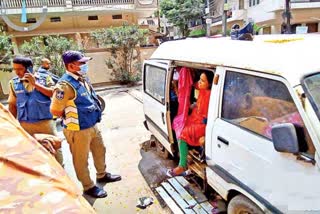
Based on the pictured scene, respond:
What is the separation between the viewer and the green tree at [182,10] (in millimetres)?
28672

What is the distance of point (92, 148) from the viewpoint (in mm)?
3793

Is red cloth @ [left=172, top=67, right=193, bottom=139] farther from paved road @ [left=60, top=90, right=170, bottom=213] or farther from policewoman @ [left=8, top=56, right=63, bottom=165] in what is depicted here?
policewoman @ [left=8, top=56, right=63, bottom=165]

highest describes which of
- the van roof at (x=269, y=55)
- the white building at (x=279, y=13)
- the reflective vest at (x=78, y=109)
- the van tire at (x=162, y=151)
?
the white building at (x=279, y=13)

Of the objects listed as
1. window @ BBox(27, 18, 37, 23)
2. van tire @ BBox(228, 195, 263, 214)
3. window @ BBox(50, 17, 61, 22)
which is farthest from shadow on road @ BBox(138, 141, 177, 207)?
window @ BBox(27, 18, 37, 23)

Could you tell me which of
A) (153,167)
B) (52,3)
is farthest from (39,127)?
(52,3)

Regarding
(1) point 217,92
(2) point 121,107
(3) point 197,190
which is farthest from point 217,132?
Answer: (2) point 121,107

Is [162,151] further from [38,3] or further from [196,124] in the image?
[38,3]

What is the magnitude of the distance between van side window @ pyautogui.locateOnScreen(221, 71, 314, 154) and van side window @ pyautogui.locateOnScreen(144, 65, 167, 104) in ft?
5.00

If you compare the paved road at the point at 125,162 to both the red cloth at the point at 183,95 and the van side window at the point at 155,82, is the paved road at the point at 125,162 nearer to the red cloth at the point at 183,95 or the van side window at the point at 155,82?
the red cloth at the point at 183,95

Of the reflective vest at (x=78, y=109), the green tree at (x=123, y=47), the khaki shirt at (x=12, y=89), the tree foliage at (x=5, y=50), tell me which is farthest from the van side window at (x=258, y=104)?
the tree foliage at (x=5, y=50)

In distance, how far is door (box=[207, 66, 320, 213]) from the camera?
5.82 feet

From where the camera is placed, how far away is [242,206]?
2.35 m

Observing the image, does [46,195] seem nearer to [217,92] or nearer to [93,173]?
[217,92]

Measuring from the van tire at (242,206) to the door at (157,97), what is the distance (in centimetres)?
161
